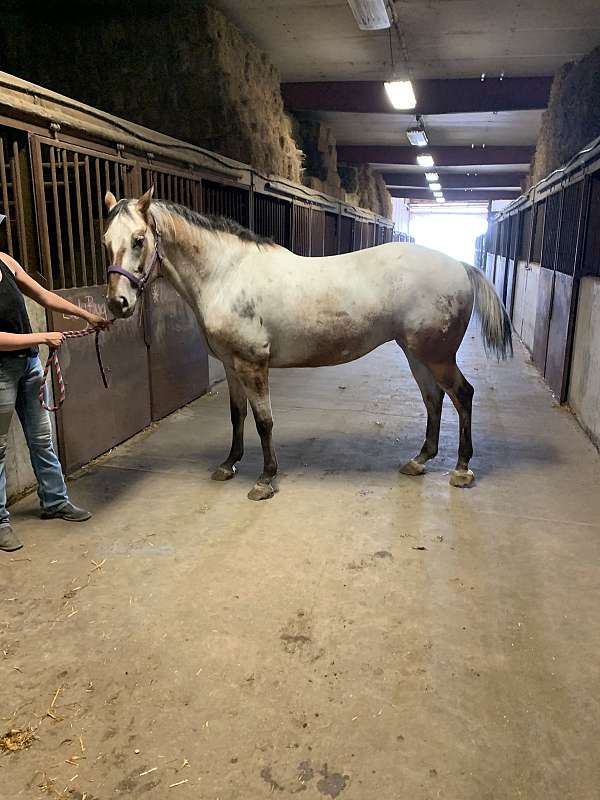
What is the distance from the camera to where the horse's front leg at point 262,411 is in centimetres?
324

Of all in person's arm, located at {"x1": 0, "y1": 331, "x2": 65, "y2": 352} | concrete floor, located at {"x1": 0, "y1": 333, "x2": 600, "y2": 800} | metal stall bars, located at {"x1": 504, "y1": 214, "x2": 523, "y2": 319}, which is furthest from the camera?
metal stall bars, located at {"x1": 504, "y1": 214, "x2": 523, "y2": 319}

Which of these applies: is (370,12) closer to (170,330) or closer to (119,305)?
(170,330)

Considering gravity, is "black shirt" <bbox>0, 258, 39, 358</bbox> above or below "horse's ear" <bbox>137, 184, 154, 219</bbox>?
below

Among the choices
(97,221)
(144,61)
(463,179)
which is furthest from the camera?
(463,179)

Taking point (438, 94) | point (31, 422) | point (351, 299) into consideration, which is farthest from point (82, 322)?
point (438, 94)

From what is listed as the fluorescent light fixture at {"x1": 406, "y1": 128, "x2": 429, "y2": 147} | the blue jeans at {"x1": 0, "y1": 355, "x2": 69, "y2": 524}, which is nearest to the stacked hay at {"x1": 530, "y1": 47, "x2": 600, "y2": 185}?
the fluorescent light fixture at {"x1": 406, "y1": 128, "x2": 429, "y2": 147}

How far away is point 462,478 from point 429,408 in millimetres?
512

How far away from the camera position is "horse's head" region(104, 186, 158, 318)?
2.78 m

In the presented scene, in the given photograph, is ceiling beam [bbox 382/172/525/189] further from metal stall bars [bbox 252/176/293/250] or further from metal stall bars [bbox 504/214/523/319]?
metal stall bars [bbox 252/176/293/250]

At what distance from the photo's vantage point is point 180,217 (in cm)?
310

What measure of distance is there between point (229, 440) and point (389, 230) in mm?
14024

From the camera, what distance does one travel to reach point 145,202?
2.80m

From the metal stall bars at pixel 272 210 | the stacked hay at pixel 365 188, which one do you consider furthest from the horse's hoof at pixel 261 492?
the stacked hay at pixel 365 188

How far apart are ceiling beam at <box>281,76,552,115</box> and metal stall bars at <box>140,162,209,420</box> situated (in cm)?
359
